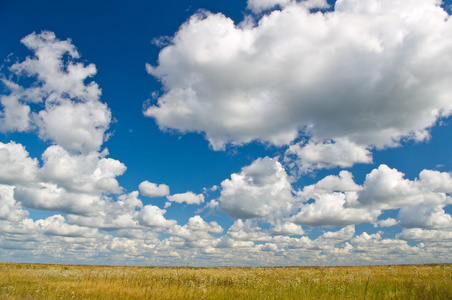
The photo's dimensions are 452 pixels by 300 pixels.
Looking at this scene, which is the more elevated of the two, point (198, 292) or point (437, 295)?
point (437, 295)

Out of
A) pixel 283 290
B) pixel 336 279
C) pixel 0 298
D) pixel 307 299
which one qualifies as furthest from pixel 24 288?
pixel 336 279

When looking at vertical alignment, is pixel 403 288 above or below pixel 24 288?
above

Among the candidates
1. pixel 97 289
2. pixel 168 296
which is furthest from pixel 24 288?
pixel 168 296

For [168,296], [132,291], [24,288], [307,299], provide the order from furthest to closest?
[24,288] < [132,291] < [168,296] < [307,299]

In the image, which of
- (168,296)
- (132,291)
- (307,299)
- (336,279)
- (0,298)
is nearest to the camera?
(0,298)

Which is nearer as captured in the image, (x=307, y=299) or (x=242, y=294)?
(x=307, y=299)

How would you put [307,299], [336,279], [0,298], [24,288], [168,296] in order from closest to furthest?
[0,298], [307,299], [168,296], [24,288], [336,279]

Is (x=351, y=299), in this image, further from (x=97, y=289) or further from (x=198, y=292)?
(x=97, y=289)

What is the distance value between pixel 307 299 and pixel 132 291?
9438mm

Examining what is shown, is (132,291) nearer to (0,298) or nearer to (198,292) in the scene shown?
(198,292)

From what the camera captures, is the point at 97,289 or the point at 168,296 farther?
the point at 97,289

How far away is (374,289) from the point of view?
48.0 ft

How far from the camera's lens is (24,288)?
1688 centimetres

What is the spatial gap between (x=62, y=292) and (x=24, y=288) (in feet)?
14.9
